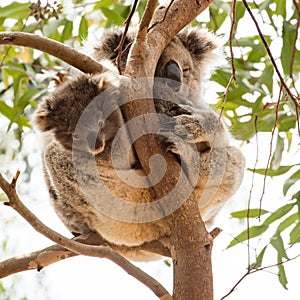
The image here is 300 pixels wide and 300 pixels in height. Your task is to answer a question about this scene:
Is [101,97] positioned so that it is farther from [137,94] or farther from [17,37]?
[17,37]

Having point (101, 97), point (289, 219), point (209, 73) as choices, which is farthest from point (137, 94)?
point (289, 219)

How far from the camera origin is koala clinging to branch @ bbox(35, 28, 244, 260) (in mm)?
2420

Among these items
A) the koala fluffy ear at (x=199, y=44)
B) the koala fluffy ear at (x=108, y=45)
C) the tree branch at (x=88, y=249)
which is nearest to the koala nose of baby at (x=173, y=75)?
the koala fluffy ear at (x=108, y=45)

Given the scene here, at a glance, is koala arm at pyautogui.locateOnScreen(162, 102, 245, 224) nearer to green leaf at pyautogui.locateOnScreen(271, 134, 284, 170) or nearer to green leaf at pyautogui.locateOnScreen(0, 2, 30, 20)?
green leaf at pyautogui.locateOnScreen(271, 134, 284, 170)

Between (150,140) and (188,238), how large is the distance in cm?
36

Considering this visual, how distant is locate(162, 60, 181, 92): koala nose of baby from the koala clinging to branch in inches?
6.9

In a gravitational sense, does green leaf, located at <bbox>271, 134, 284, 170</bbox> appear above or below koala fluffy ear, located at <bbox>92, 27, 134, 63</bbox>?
below

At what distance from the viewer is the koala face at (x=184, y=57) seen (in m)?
3.09

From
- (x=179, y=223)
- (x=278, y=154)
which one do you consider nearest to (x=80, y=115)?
(x=179, y=223)

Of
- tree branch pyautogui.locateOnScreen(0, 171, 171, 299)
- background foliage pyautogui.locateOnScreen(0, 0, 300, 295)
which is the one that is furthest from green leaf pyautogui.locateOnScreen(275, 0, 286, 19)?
tree branch pyautogui.locateOnScreen(0, 171, 171, 299)

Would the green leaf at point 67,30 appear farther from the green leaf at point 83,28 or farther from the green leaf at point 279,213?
the green leaf at point 279,213

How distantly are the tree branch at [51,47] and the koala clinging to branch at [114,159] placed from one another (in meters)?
0.18

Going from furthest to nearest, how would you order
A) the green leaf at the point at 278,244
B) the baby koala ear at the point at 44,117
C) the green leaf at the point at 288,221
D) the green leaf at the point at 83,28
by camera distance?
the green leaf at the point at 83,28 → the green leaf at the point at 288,221 → the green leaf at the point at 278,244 → the baby koala ear at the point at 44,117

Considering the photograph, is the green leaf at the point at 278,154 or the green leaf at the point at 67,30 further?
the green leaf at the point at 67,30
